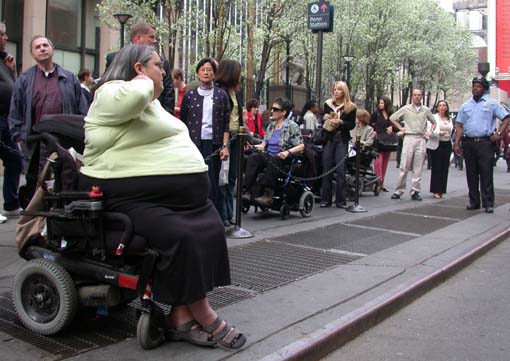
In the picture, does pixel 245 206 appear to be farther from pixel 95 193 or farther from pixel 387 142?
pixel 95 193

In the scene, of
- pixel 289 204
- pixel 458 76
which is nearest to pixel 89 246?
pixel 289 204

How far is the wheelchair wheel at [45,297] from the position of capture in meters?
3.61

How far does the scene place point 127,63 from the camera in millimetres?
3635

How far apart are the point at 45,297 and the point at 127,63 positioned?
4.98 ft

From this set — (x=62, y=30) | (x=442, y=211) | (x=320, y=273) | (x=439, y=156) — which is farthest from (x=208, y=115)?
(x=62, y=30)

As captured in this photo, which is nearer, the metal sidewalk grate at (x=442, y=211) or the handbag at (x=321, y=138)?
the metal sidewalk grate at (x=442, y=211)

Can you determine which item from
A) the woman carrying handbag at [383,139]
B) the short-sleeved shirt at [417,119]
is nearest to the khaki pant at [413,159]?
the short-sleeved shirt at [417,119]

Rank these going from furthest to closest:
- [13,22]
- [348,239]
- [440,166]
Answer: [13,22]
[440,166]
[348,239]

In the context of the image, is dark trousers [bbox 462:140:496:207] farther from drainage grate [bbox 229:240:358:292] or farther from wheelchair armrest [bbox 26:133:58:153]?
wheelchair armrest [bbox 26:133:58:153]

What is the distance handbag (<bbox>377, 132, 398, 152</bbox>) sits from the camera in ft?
42.5

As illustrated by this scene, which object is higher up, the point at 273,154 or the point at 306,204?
the point at 273,154

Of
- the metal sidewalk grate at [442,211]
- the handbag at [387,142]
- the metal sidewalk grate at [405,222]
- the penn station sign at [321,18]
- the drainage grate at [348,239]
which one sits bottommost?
the drainage grate at [348,239]

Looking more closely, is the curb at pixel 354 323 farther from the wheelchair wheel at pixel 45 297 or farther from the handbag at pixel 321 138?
the handbag at pixel 321 138

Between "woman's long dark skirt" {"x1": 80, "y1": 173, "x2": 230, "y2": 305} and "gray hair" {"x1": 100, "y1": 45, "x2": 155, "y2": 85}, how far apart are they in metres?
→ 0.62
